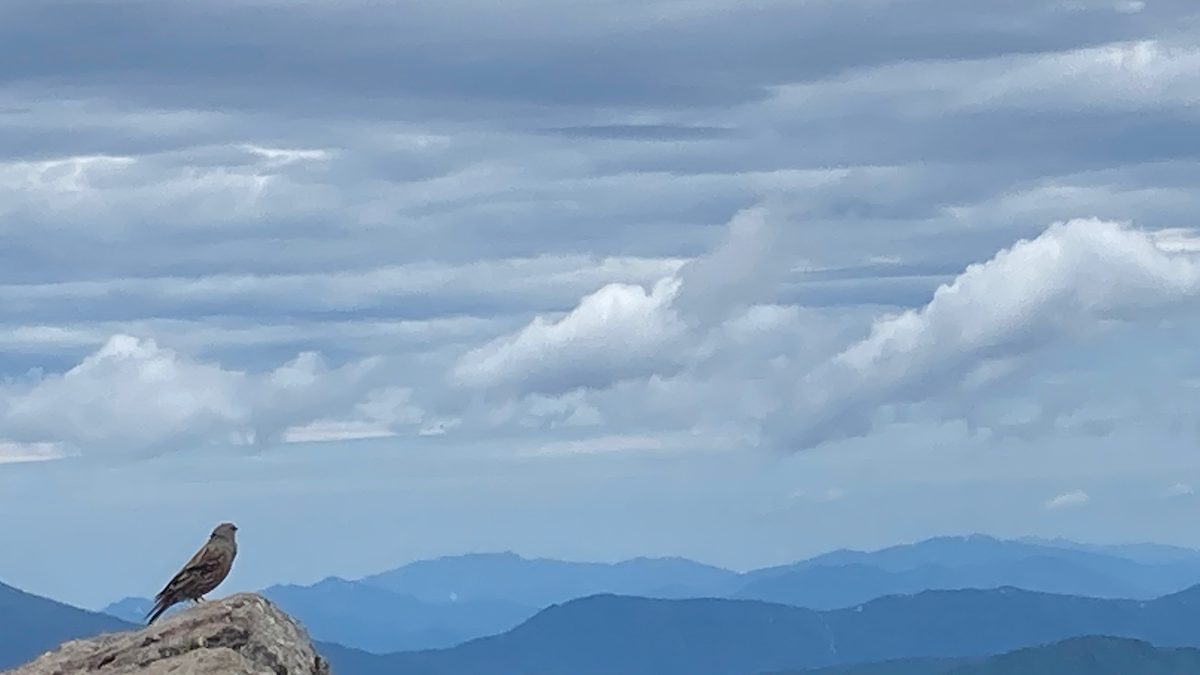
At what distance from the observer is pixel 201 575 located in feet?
108

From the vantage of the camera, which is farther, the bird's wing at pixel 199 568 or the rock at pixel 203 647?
the bird's wing at pixel 199 568

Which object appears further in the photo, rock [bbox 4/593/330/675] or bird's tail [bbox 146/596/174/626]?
bird's tail [bbox 146/596/174/626]

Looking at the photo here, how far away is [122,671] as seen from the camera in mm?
28719

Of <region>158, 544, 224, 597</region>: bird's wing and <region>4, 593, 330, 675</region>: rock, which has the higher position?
<region>158, 544, 224, 597</region>: bird's wing

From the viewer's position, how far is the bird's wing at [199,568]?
32688 mm

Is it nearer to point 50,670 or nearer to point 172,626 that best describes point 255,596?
point 172,626

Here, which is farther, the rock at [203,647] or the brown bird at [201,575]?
the brown bird at [201,575]

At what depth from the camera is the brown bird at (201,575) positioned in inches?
1287

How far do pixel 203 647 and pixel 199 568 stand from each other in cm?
410

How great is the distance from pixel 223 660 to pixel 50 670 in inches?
149

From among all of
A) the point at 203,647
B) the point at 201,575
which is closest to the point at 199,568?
the point at 201,575

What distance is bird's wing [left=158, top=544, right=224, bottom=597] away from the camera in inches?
1287

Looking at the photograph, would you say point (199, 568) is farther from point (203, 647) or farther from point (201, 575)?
point (203, 647)

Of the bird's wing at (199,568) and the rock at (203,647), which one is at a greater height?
the bird's wing at (199,568)
